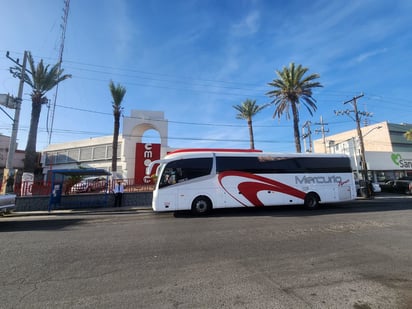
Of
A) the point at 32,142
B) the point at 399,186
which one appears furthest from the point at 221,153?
the point at 399,186

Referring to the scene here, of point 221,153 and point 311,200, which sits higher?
point 221,153

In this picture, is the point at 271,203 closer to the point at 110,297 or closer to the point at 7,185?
the point at 110,297

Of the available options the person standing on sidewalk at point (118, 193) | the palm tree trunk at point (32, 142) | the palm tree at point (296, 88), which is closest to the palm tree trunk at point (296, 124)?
the palm tree at point (296, 88)

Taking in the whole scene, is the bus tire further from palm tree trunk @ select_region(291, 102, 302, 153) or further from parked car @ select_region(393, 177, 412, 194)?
parked car @ select_region(393, 177, 412, 194)

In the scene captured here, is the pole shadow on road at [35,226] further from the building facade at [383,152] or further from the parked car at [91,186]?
the building facade at [383,152]

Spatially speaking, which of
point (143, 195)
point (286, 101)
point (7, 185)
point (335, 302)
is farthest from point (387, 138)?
point (7, 185)

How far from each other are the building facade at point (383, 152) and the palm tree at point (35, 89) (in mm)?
37091

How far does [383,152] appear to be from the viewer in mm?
35719

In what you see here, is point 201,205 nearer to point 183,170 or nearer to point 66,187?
→ point 183,170

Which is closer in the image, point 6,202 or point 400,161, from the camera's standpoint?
point 6,202

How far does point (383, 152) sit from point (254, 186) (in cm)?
3605

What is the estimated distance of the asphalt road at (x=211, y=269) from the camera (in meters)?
3.18

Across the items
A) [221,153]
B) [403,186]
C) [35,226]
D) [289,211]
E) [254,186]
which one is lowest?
[35,226]

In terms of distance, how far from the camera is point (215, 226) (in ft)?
27.1
